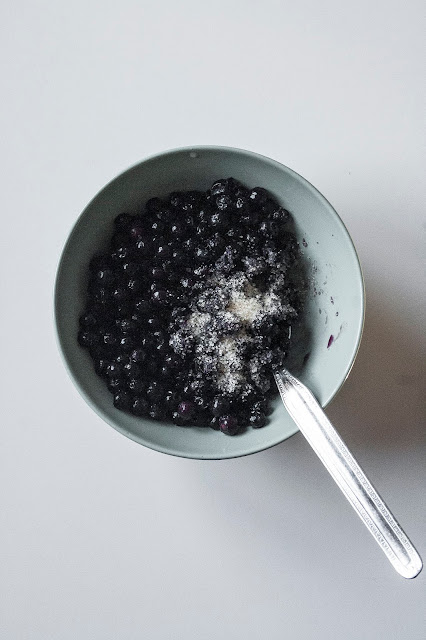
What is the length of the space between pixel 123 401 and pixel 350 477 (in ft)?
1.11

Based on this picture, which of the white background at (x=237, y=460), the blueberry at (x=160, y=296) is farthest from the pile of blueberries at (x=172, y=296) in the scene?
the white background at (x=237, y=460)

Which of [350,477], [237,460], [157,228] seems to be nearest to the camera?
[350,477]

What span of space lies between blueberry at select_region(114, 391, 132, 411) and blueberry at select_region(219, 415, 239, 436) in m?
0.14

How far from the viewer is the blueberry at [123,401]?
1.10 metres

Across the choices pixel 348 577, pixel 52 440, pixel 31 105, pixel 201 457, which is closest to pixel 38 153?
pixel 31 105

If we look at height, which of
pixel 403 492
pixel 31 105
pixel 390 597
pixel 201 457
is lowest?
pixel 390 597

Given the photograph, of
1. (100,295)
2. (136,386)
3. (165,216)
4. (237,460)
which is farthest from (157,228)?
(237,460)

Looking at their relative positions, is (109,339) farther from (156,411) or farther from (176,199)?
(176,199)

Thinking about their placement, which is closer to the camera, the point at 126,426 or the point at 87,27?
the point at 126,426

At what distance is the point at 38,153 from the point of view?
1.28 metres

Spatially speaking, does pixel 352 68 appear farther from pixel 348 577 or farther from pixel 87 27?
pixel 348 577

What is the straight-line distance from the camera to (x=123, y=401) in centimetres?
110

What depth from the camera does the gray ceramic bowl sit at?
1074mm

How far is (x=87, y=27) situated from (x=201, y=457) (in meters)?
0.76
